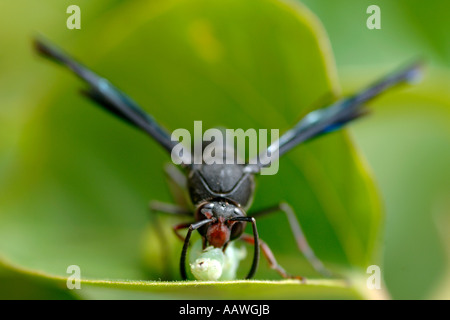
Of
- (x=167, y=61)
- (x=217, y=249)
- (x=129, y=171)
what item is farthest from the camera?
(x=129, y=171)

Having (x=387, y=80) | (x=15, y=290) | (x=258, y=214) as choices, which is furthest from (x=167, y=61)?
A: (x=15, y=290)

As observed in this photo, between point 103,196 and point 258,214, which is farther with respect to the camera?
point 103,196

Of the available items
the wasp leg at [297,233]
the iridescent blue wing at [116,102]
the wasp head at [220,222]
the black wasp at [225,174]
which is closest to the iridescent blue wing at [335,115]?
the black wasp at [225,174]

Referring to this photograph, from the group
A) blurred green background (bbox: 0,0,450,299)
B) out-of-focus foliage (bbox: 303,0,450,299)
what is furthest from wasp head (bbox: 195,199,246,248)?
out-of-focus foliage (bbox: 303,0,450,299)

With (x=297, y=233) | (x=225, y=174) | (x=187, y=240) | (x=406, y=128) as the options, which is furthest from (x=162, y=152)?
(x=406, y=128)

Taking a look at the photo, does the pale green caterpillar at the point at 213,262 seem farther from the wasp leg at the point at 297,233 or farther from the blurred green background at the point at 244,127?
the wasp leg at the point at 297,233
